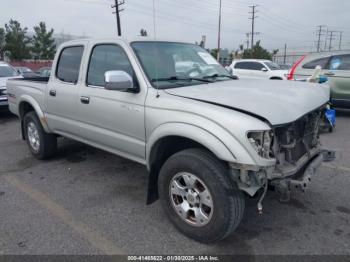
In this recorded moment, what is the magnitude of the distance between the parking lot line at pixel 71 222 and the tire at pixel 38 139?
2.73ft

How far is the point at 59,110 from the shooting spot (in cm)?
448

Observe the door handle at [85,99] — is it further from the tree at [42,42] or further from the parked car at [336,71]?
the tree at [42,42]

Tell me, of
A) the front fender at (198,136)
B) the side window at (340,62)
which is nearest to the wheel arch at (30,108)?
the front fender at (198,136)

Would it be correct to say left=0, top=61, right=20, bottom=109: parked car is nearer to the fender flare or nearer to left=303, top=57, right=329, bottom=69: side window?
the fender flare

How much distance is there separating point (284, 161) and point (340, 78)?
22.2 feet

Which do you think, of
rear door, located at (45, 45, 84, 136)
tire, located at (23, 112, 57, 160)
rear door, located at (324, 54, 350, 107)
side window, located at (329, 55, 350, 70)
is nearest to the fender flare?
rear door, located at (45, 45, 84, 136)

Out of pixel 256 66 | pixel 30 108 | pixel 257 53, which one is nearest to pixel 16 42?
pixel 257 53

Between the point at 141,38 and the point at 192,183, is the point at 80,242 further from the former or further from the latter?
the point at 141,38

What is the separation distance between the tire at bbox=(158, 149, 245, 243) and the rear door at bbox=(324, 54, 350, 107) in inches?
281

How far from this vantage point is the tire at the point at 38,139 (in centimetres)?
510

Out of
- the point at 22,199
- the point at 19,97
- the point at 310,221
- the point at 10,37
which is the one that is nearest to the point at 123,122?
the point at 22,199

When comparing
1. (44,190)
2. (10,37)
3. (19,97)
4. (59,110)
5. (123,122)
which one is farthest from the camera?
(10,37)

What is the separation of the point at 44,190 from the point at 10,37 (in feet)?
143

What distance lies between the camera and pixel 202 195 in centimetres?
278
